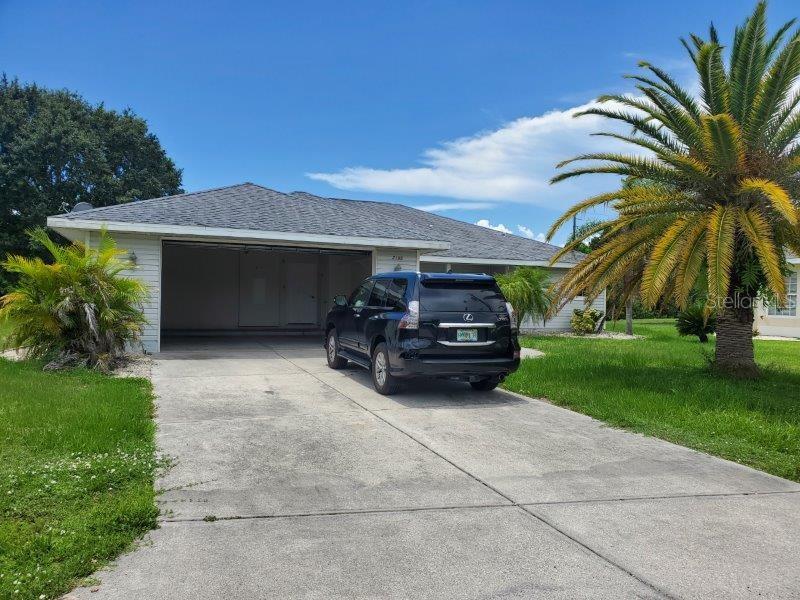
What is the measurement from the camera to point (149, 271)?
13266 mm

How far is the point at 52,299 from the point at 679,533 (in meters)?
10.1

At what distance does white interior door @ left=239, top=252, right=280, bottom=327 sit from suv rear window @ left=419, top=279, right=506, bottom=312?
44.3ft

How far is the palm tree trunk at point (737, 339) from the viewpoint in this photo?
1005cm

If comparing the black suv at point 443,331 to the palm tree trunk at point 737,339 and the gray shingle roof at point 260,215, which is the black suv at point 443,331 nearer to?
the palm tree trunk at point 737,339

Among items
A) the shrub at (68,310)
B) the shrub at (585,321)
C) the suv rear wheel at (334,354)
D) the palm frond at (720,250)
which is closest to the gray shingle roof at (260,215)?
the shrub at (68,310)

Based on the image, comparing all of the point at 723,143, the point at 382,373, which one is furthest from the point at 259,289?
the point at 723,143

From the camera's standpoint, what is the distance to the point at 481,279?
877cm

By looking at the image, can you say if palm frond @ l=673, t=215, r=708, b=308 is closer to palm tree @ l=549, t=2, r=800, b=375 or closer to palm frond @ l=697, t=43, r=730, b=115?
palm tree @ l=549, t=2, r=800, b=375

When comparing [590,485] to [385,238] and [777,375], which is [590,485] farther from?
[385,238]

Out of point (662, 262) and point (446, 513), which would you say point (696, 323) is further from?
point (446, 513)

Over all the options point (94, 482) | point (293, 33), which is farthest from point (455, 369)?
point (293, 33)

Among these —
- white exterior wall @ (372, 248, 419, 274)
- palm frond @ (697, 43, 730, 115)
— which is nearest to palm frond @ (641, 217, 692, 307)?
palm frond @ (697, 43, 730, 115)

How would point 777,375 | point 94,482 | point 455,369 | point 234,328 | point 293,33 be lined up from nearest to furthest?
point 94,482, point 455,369, point 777,375, point 293,33, point 234,328

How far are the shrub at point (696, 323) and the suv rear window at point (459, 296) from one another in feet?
38.0
